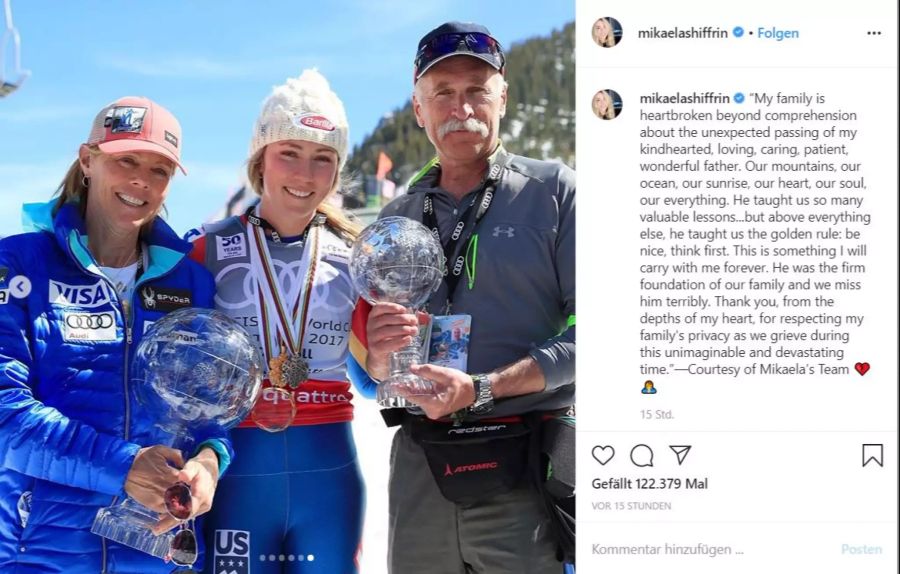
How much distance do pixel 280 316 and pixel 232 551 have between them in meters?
0.83

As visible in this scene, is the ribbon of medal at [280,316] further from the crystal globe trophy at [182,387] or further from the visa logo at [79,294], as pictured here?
the visa logo at [79,294]

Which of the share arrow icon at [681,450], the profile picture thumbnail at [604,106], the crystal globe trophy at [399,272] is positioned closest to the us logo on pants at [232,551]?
the crystal globe trophy at [399,272]

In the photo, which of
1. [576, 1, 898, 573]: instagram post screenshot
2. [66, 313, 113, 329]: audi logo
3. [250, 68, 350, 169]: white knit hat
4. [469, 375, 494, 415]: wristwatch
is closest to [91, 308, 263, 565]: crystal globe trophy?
[66, 313, 113, 329]: audi logo

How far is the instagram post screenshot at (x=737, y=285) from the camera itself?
2.39 meters

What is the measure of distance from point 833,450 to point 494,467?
114cm

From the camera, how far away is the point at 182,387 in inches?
115

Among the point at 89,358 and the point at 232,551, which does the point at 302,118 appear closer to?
the point at 89,358

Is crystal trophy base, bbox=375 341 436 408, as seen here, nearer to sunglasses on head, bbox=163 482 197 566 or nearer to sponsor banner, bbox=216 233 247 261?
sunglasses on head, bbox=163 482 197 566

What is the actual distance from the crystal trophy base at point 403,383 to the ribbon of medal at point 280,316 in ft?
1.45

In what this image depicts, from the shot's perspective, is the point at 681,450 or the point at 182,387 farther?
the point at 182,387

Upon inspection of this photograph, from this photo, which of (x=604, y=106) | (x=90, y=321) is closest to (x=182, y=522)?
(x=90, y=321)

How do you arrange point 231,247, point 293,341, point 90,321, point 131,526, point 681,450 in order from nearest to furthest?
1. point 681,450
2. point 131,526
3. point 90,321
4. point 293,341
5. point 231,247

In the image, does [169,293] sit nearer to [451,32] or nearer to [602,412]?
[451,32]

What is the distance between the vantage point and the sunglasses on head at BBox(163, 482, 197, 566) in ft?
9.31
